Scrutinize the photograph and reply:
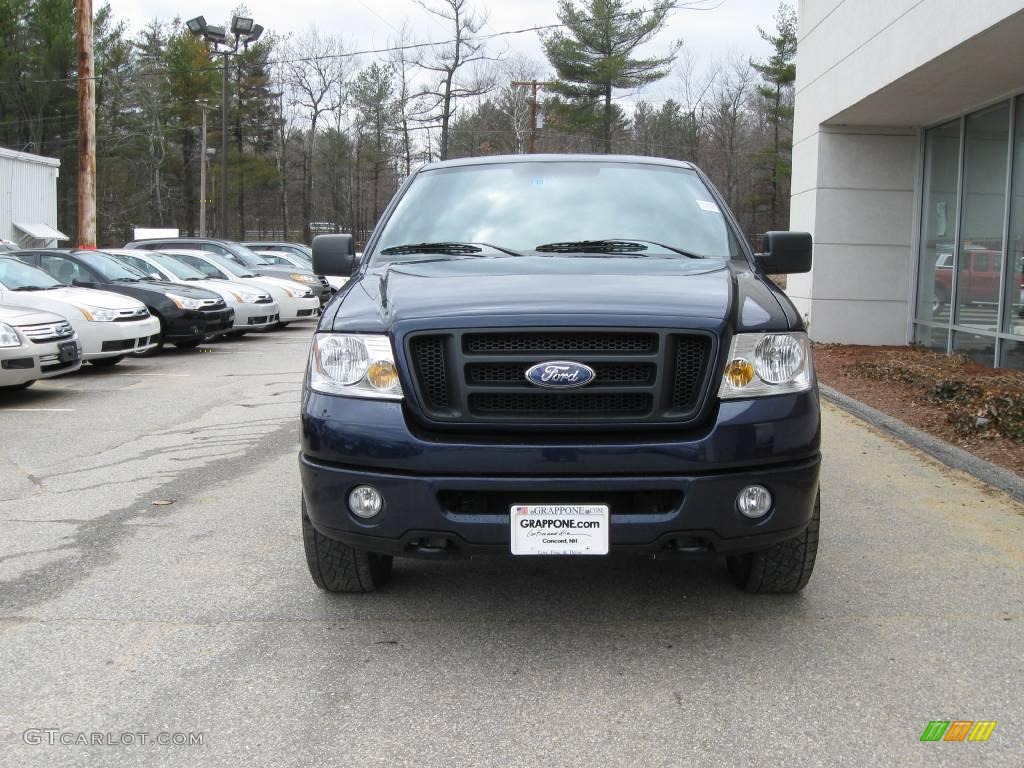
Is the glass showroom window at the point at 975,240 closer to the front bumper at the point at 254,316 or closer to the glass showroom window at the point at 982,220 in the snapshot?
the glass showroom window at the point at 982,220

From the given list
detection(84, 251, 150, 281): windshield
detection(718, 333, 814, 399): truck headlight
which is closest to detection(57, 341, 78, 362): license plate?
detection(84, 251, 150, 281): windshield

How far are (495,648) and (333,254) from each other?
2270 millimetres

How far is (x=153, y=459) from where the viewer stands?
755 cm

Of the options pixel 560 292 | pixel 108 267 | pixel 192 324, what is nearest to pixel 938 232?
pixel 192 324

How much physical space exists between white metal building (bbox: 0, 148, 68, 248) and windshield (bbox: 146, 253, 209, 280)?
62.0 feet

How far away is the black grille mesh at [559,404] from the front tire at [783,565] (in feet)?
3.07

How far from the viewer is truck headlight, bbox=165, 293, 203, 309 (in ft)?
Answer: 50.2

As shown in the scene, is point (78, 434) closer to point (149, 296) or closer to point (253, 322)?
point (149, 296)

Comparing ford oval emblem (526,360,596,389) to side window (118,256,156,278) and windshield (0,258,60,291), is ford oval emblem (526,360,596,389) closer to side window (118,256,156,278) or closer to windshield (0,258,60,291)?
windshield (0,258,60,291)

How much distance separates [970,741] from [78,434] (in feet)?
24.8

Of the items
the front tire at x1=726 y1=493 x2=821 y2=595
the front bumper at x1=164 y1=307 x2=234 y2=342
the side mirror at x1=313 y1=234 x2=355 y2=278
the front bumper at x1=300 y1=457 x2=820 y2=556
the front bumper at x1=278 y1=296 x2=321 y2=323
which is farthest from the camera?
the front bumper at x1=278 y1=296 x2=321 y2=323

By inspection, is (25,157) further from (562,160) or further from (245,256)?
(562,160)

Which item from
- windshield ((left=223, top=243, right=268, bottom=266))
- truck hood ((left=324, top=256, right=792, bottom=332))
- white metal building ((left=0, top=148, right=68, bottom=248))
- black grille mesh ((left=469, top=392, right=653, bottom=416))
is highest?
white metal building ((left=0, top=148, right=68, bottom=248))

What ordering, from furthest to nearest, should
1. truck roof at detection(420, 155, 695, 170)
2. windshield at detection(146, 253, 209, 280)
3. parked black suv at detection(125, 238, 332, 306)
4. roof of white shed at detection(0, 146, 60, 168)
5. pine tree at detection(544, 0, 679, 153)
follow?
pine tree at detection(544, 0, 679, 153)
roof of white shed at detection(0, 146, 60, 168)
parked black suv at detection(125, 238, 332, 306)
windshield at detection(146, 253, 209, 280)
truck roof at detection(420, 155, 695, 170)
